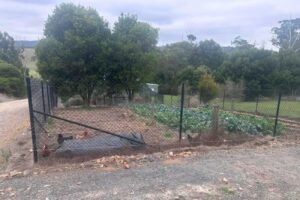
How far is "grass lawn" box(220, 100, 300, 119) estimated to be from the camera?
16.5 metres

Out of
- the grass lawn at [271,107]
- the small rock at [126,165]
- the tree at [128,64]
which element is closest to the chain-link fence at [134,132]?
the small rock at [126,165]

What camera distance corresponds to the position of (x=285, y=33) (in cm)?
5884

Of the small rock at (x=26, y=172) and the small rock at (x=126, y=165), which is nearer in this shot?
the small rock at (x=26, y=172)

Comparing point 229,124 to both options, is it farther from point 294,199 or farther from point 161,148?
point 294,199

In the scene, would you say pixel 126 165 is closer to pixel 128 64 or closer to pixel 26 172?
pixel 26 172

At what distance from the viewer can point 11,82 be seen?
39.2 metres

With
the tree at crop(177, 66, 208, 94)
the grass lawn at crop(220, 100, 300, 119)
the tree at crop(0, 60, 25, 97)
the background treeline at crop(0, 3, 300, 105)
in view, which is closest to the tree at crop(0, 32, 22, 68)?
the tree at crop(0, 60, 25, 97)

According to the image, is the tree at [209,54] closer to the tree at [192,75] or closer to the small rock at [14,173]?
the tree at [192,75]

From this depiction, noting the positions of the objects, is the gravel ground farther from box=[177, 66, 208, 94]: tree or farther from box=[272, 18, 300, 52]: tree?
box=[272, 18, 300, 52]: tree

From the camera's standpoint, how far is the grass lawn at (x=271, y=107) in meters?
16.5

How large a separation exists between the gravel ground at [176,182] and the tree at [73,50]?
14079mm

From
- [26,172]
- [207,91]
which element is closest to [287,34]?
[207,91]

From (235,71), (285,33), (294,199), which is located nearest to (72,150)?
(294,199)

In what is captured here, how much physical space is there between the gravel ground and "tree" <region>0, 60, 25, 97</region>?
118ft
